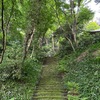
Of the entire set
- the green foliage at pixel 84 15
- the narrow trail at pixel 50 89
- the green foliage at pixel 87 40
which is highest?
the green foliage at pixel 84 15

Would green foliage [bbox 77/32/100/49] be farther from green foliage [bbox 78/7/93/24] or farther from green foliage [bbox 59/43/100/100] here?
green foliage [bbox 59/43/100/100]

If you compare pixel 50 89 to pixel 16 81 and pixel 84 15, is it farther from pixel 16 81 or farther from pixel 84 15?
pixel 84 15

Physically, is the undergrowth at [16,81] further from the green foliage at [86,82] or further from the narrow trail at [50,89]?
the green foliage at [86,82]

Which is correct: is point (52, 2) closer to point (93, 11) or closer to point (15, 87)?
point (93, 11)

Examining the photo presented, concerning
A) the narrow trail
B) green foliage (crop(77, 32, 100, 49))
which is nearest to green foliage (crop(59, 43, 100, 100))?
the narrow trail

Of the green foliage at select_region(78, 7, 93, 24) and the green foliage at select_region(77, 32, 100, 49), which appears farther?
the green foliage at select_region(78, 7, 93, 24)

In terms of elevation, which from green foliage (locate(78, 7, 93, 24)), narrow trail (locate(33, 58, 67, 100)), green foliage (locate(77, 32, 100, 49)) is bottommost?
narrow trail (locate(33, 58, 67, 100))

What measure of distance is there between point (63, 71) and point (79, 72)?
5.70 ft

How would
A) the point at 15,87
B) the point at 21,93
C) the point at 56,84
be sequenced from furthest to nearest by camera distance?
the point at 56,84
the point at 15,87
the point at 21,93

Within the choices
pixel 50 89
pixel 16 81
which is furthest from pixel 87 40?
pixel 16 81

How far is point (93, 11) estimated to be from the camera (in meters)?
19.1

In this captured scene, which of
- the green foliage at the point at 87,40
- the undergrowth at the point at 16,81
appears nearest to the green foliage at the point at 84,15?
the green foliage at the point at 87,40

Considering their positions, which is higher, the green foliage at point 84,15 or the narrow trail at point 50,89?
the green foliage at point 84,15

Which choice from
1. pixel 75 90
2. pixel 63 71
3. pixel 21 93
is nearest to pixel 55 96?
pixel 75 90
